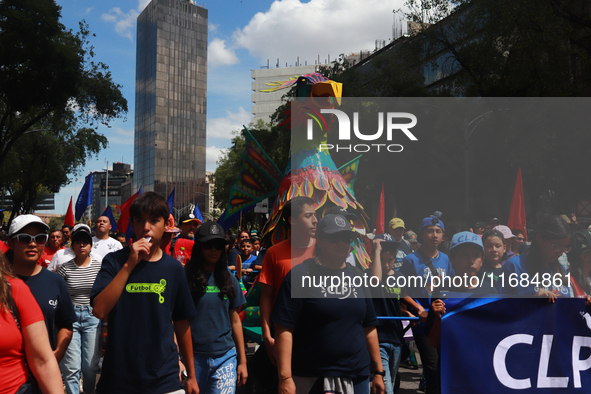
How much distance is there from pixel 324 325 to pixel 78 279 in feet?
11.2

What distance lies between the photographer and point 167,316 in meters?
3.09

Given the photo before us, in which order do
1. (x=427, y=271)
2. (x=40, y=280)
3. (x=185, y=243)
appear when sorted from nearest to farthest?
1. (x=40, y=280)
2. (x=427, y=271)
3. (x=185, y=243)

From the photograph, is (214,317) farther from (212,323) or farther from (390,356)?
(390,356)

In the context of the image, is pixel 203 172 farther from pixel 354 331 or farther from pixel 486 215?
pixel 354 331

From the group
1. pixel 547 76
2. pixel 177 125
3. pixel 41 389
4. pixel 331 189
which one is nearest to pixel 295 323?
pixel 41 389

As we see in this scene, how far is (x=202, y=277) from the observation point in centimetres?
409

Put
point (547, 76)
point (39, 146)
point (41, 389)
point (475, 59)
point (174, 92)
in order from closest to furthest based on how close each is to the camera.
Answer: point (41, 389) < point (547, 76) < point (475, 59) < point (39, 146) < point (174, 92)

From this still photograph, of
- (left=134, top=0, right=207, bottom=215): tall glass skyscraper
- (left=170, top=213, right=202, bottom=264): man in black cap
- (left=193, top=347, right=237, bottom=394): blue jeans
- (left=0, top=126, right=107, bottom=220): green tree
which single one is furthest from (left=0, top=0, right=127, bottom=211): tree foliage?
(left=134, top=0, right=207, bottom=215): tall glass skyscraper

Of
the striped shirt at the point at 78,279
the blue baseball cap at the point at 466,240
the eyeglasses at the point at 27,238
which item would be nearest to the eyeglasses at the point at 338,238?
the blue baseball cap at the point at 466,240

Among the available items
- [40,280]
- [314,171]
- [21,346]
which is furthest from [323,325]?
[314,171]

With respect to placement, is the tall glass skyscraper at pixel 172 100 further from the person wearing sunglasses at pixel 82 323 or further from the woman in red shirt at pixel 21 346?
the woman in red shirt at pixel 21 346

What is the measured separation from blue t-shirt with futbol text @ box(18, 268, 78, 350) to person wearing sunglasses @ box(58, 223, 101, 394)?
197cm

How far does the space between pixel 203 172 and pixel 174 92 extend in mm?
15425

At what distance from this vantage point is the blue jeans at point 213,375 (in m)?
3.93
